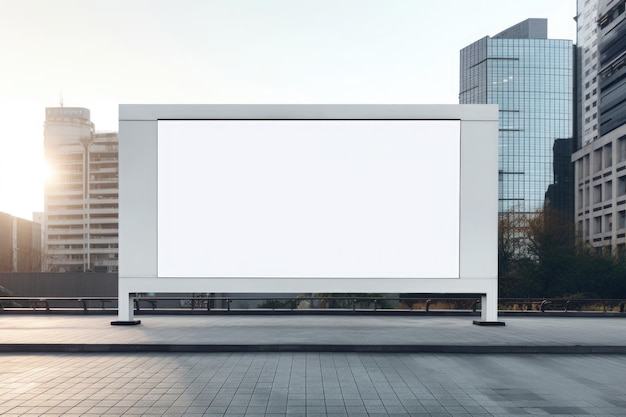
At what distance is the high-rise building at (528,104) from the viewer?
11794 cm

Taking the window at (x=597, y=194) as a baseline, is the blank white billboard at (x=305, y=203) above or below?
below

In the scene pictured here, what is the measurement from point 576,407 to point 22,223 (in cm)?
18156

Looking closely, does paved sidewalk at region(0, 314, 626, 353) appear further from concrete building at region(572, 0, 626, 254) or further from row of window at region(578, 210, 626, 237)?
concrete building at region(572, 0, 626, 254)

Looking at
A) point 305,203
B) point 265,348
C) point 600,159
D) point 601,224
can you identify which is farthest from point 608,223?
point 265,348

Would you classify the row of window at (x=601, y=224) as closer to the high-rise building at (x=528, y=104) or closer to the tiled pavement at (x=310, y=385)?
the high-rise building at (x=528, y=104)

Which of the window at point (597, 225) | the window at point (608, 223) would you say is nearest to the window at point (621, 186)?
the window at point (608, 223)

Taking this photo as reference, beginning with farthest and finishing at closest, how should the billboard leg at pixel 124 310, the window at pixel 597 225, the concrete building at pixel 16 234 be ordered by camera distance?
the concrete building at pixel 16 234
the window at pixel 597 225
the billboard leg at pixel 124 310

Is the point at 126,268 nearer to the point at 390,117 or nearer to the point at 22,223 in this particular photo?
the point at 390,117

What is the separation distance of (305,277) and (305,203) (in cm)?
248

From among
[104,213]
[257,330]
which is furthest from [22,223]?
[257,330]

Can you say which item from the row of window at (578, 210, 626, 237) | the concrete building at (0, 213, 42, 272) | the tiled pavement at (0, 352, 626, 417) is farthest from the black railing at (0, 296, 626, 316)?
the concrete building at (0, 213, 42, 272)

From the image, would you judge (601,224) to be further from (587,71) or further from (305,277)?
(305,277)

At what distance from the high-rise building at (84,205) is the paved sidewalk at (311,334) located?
118m

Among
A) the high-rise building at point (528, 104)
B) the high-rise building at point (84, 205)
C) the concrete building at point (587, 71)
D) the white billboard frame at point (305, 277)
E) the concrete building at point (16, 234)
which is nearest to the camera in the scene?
the white billboard frame at point (305, 277)
